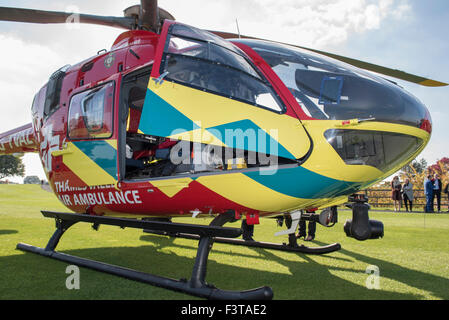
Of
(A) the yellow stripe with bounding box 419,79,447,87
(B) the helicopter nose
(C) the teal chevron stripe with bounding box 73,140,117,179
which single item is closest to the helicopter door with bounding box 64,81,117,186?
(C) the teal chevron stripe with bounding box 73,140,117,179

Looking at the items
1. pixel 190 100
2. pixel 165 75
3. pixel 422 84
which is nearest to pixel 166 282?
pixel 190 100

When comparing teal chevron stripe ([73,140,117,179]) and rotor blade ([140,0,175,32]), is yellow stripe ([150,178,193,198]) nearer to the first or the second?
teal chevron stripe ([73,140,117,179])

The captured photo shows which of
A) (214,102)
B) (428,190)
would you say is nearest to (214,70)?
(214,102)

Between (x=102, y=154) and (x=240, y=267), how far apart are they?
2.10 metres

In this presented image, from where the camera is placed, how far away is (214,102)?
2.85 metres

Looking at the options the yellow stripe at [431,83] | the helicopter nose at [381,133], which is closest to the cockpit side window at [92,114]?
the helicopter nose at [381,133]

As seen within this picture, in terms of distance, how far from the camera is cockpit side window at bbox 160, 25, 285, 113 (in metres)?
2.87

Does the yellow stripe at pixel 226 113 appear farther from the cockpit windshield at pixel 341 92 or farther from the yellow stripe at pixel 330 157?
the cockpit windshield at pixel 341 92

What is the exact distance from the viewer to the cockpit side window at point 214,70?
2.87 metres

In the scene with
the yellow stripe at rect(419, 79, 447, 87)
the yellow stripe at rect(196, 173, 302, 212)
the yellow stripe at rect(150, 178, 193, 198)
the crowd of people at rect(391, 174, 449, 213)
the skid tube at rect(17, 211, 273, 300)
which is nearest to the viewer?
the skid tube at rect(17, 211, 273, 300)

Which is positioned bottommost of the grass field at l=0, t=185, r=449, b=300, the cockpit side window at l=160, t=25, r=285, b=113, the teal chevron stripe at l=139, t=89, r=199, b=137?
the grass field at l=0, t=185, r=449, b=300

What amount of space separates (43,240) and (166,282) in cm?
382

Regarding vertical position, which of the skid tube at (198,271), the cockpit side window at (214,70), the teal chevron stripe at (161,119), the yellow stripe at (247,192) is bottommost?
the skid tube at (198,271)

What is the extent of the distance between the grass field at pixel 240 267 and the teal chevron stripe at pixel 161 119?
1.44m
